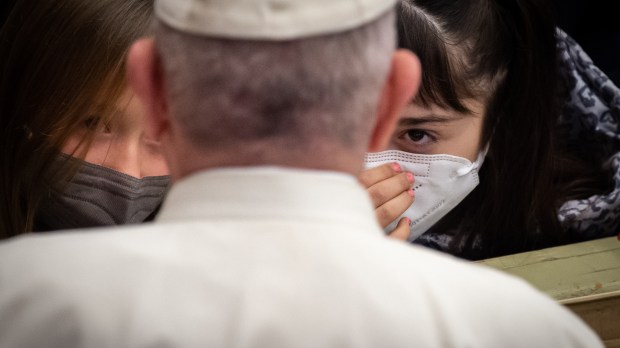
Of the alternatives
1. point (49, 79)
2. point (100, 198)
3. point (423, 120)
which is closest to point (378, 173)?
point (423, 120)

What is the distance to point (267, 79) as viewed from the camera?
2.84 ft

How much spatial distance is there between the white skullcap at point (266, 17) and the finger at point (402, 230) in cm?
111

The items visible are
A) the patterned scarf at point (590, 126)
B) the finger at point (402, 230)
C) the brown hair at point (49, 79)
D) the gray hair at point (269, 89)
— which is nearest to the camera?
the gray hair at point (269, 89)

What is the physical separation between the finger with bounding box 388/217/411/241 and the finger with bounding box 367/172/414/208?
0.07 meters

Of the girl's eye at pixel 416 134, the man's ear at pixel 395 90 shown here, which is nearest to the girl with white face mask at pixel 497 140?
the girl's eye at pixel 416 134

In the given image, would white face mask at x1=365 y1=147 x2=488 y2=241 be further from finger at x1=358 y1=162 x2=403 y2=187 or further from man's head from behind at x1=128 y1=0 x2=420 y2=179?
man's head from behind at x1=128 y1=0 x2=420 y2=179

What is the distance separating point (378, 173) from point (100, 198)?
62 centimetres

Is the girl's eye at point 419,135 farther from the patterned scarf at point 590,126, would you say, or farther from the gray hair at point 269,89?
the gray hair at point 269,89

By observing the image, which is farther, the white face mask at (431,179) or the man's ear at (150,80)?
the white face mask at (431,179)

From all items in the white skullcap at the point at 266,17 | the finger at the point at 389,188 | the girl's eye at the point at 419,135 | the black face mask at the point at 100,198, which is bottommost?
the black face mask at the point at 100,198

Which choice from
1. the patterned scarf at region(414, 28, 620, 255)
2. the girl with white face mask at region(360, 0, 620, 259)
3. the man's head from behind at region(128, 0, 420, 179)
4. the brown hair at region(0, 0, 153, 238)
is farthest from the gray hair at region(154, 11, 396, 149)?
the patterned scarf at region(414, 28, 620, 255)

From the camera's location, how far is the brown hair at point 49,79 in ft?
6.24

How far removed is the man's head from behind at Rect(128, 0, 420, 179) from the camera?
2.86ft

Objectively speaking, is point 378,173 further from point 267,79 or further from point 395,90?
point 267,79
